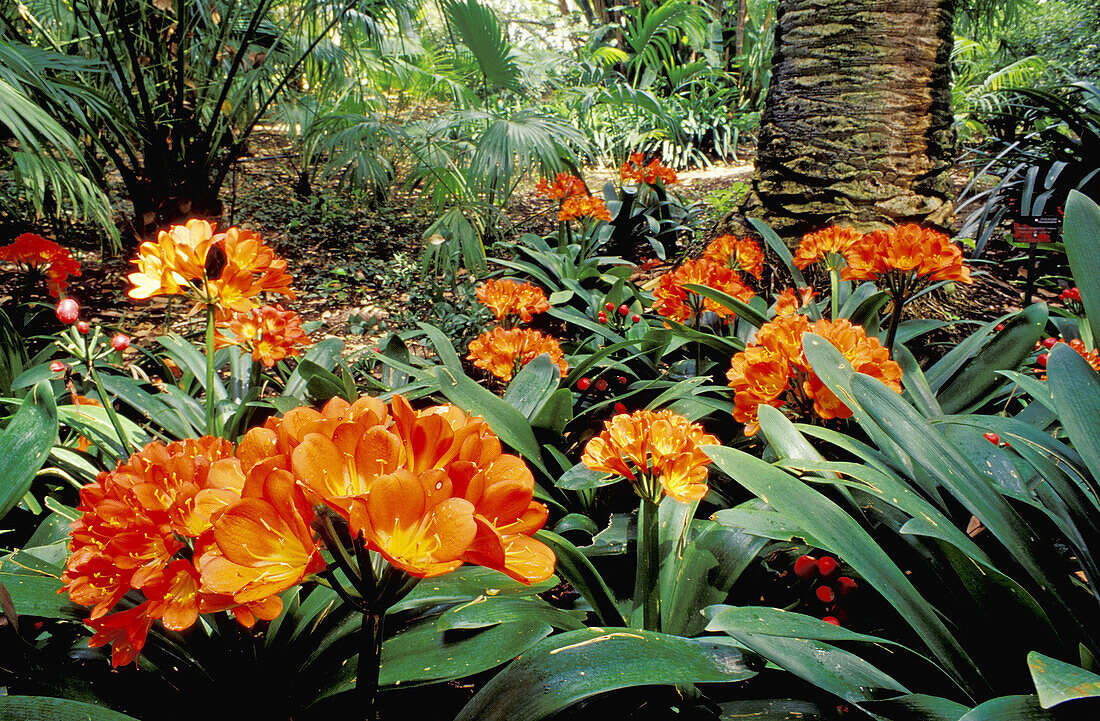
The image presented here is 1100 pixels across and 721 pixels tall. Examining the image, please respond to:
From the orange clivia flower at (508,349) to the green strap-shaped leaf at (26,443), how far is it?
90 cm

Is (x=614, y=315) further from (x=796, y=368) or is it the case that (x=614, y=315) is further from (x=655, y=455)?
(x=655, y=455)

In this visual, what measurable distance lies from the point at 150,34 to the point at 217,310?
11.0 feet

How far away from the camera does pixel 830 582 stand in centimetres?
83

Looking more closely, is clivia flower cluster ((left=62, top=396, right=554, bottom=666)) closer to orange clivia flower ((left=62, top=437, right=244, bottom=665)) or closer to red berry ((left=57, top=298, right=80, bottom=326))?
orange clivia flower ((left=62, top=437, right=244, bottom=665))

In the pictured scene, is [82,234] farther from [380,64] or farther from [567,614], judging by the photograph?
[567,614]

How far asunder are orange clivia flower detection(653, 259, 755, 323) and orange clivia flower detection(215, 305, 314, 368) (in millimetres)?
1041

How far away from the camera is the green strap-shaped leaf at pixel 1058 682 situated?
1.44ft

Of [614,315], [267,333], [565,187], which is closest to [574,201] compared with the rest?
[565,187]

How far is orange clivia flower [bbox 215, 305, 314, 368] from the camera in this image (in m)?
1.35

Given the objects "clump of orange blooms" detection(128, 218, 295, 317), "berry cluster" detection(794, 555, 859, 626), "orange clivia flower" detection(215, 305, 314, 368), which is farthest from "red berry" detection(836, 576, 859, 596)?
"orange clivia flower" detection(215, 305, 314, 368)

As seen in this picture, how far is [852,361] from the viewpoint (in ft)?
3.09

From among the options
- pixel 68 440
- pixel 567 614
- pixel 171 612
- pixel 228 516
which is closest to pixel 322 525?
pixel 228 516

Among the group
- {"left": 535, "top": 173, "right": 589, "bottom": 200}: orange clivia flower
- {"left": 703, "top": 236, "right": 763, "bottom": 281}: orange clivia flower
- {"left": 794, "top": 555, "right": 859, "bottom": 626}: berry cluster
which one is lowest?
{"left": 794, "top": 555, "right": 859, "bottom": 626}: berry cluster

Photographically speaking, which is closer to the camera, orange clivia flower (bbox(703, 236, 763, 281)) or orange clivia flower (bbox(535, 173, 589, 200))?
orange clivia flower (bbox(703, 236, 763, 281))
